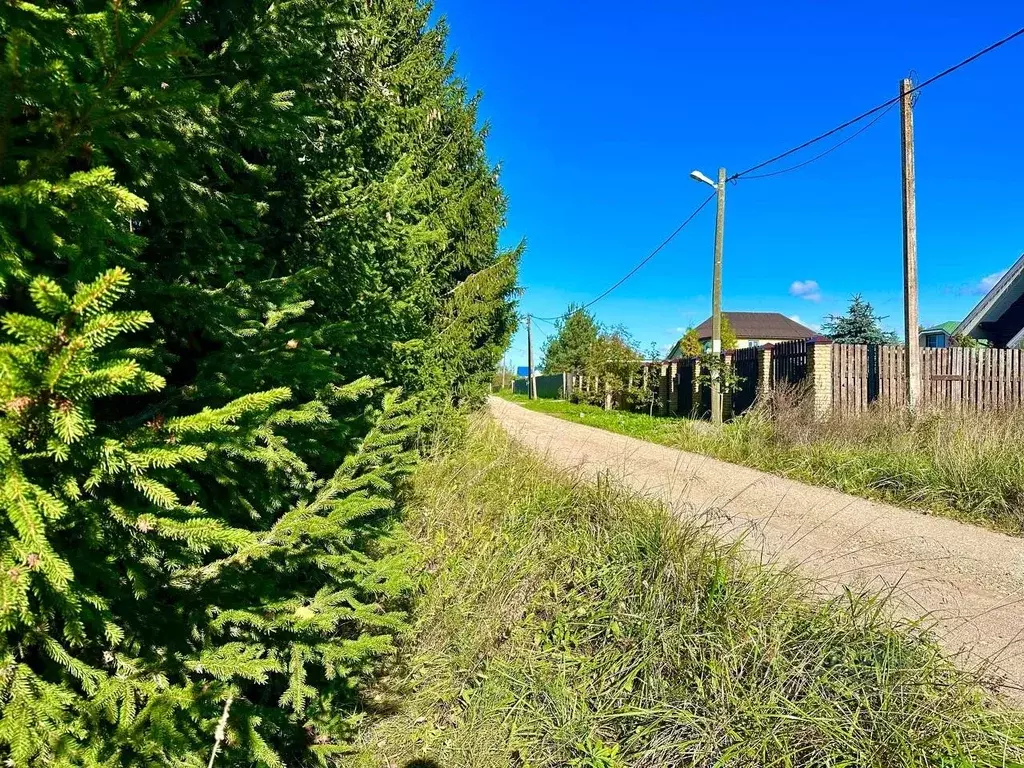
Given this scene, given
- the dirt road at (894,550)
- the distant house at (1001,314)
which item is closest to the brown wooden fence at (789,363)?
the dirt road at (894,550)

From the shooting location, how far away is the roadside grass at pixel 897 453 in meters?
5.23

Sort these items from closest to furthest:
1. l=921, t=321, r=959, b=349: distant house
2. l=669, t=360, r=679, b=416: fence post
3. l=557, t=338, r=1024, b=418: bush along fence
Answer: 1. l=557, t=338, r=1024, b=418: bush along fence
2. l=669, t=360, r=679, b=416: fence post
3. l=921, t=321, r=959, b=349: distant house

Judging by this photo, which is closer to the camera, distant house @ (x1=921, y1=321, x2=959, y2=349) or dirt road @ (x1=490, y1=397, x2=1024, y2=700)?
dirt road @ (x1=490, y1=397, x2=1024, y2=700)

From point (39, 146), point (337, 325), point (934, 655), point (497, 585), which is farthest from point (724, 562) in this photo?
point (39, 146)

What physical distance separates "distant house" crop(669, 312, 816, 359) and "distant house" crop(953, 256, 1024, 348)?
35866mm

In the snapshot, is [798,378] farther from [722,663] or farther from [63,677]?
[63,677]

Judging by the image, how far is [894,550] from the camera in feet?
13.5

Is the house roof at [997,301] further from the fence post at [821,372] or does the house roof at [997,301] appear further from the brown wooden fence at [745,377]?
the fence post at [821,372]

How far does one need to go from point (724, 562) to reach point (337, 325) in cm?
237

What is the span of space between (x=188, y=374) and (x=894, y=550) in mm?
4961

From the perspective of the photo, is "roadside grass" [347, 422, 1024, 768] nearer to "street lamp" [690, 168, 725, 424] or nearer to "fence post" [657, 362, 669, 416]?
"street lamp" [690, 168, 725, 424]

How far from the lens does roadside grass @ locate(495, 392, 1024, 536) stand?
5230 mm

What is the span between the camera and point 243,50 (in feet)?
6.56

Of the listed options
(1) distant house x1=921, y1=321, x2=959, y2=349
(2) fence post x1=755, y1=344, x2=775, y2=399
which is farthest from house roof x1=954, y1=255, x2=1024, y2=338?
(1) distant house x1=921, y1=321, x2=959, y2=349
